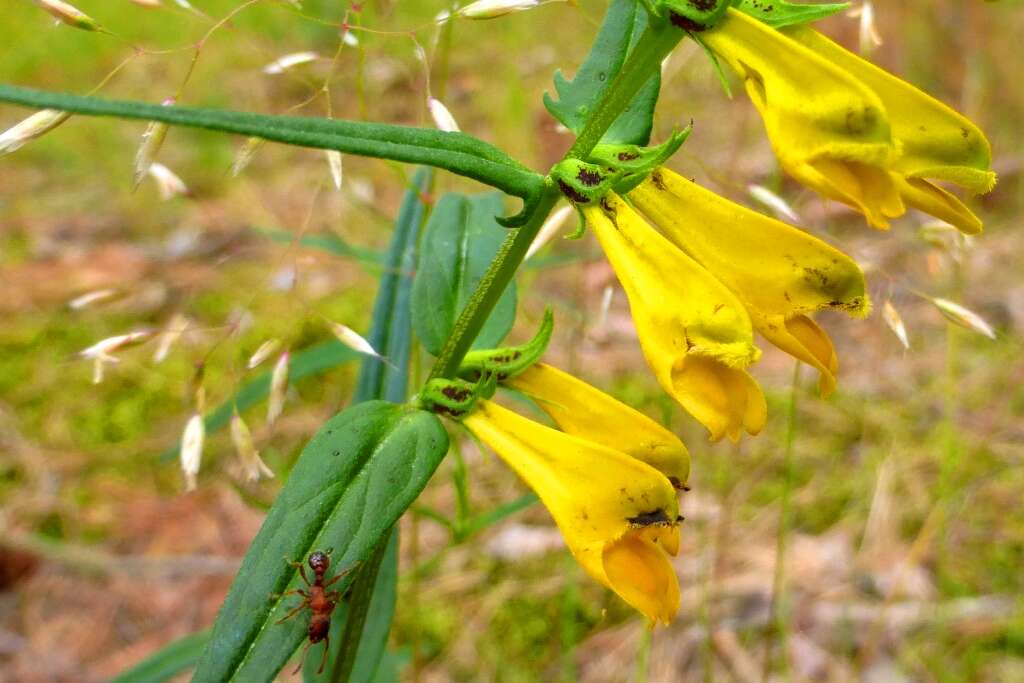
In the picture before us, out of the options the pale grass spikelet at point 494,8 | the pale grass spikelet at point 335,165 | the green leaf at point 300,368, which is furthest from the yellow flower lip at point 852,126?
the green leaf at point 300,368

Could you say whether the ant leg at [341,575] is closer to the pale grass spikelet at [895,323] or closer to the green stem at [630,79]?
the green stem at [630,79]

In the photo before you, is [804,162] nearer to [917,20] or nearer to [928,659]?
[928,659]

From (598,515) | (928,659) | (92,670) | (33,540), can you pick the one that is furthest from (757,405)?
(33,540)

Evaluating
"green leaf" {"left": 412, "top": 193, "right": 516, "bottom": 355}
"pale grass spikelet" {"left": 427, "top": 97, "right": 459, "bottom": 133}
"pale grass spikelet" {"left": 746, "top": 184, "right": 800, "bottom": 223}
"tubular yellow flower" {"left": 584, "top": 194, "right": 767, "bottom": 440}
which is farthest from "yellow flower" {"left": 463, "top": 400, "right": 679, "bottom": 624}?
"pale grass spikelet" {"left": 746, "top": 184, "right": 800, "bottom": 223}

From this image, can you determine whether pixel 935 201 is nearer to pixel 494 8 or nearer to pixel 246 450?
pixel 494 8

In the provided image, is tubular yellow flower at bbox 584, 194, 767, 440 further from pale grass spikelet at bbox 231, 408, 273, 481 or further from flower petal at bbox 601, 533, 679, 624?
pale grass spikelet at bbox 231, 408, 273, 481
